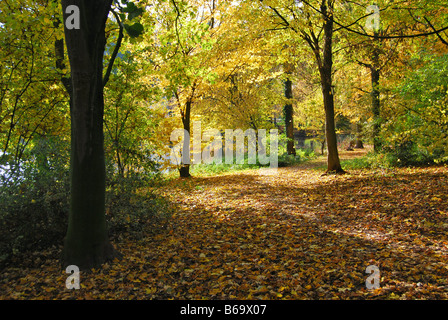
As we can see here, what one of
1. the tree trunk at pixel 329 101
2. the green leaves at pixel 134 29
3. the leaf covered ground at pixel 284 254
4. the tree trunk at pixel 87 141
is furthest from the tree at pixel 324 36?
the tree trunk at pixel 87 141

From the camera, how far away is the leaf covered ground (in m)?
3.36

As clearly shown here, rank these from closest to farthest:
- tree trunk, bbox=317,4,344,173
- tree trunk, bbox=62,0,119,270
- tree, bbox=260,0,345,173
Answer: tree trunk, bbox=62,0,119,270 < tree, bbox=260,0,345,173 < tree trunk, bbox=317,4,344,173

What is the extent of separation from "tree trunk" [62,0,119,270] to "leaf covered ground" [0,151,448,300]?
0.36 metres

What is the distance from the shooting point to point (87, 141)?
12.1ft

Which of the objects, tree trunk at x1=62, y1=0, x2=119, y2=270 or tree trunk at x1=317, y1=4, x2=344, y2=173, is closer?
tree trunk at x1=62, y1=0, x2=119, y2=270

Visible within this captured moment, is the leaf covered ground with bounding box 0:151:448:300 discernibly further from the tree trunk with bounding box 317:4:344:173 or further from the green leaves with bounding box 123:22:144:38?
the green leaves with bounding box 123:22:144:38

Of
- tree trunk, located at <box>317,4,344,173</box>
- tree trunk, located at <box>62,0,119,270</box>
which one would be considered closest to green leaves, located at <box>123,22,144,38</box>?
tree trunk, located at <box>62,0,119,270</box>

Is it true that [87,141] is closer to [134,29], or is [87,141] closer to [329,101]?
[134,29]

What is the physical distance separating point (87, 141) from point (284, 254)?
3.10 m

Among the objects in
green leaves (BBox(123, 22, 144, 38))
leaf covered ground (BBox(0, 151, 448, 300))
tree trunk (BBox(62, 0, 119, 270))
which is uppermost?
green leaves (BBox(123, 22, 144, 38))

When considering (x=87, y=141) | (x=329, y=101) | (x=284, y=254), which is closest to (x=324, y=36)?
(x=329, y=101)

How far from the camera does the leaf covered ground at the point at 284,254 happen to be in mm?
3359
